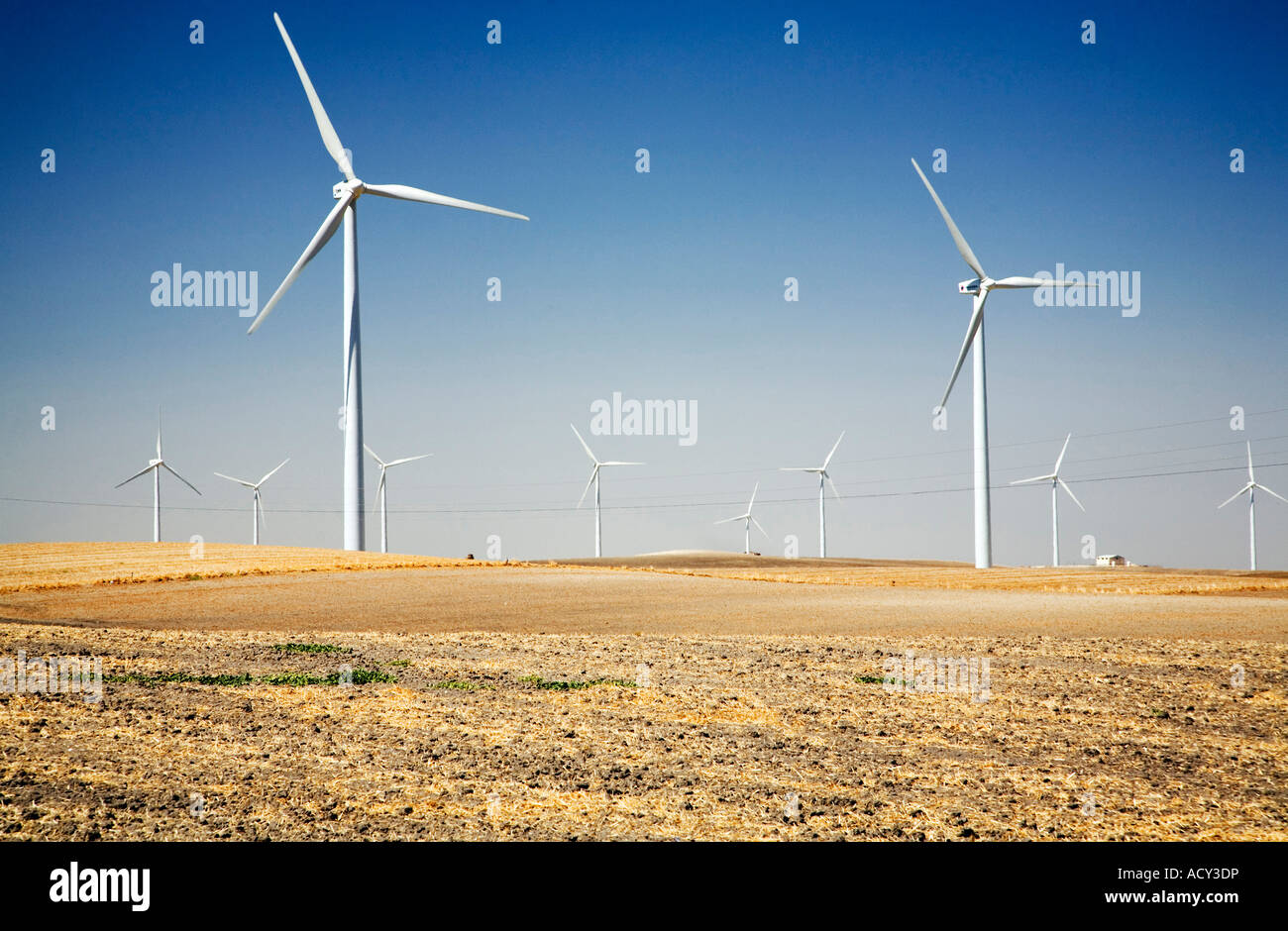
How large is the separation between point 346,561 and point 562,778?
50144 mm

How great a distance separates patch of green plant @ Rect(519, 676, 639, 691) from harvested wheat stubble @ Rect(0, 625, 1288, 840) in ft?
0.97

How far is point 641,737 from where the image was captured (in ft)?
48.7

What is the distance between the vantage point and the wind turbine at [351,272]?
64.3 metres

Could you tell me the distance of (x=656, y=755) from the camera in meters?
13.8

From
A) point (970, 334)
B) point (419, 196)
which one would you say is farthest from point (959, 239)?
point (419, 196)

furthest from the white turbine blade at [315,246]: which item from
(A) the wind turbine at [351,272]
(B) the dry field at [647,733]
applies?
(B) the dry field at [647,733]

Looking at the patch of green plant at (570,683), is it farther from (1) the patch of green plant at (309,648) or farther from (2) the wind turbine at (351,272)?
(2) the wind turbine at (351,272)

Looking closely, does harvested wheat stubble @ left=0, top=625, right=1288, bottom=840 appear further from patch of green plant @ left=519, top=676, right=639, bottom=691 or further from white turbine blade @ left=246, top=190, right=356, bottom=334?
white turbine blade @ left=246, top=190, right=356, bottom=334

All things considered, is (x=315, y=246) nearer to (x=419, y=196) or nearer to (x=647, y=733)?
(x=419, y=196)

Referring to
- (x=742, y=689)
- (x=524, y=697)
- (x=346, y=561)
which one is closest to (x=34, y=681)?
(x=524, y=697)

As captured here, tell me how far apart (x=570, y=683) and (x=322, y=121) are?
187 ft

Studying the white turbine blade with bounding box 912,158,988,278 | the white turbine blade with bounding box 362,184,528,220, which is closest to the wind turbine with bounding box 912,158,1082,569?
the white turbine blade with bounding box 912,158,988,278

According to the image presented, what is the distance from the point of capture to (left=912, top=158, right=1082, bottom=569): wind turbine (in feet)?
222
